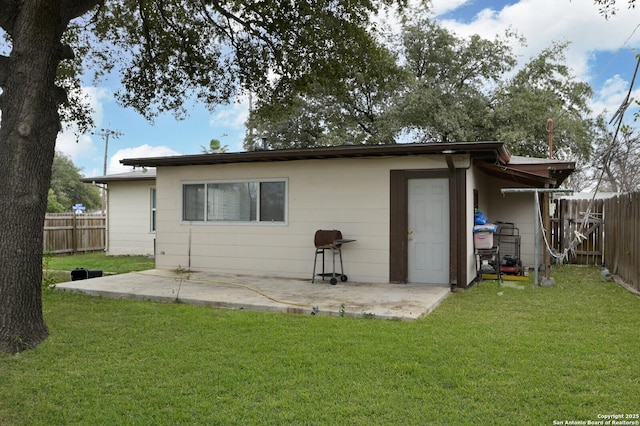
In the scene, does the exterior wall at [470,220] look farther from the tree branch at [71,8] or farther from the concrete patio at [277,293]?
the tree branch at [71,8]

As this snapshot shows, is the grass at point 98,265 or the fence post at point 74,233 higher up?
the fence post at point 74,233

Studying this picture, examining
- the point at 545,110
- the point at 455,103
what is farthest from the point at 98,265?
the point at 545,110

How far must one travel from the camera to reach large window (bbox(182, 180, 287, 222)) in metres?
9.27

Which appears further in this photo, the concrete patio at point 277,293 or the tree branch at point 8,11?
the concrete patio at point 277,293

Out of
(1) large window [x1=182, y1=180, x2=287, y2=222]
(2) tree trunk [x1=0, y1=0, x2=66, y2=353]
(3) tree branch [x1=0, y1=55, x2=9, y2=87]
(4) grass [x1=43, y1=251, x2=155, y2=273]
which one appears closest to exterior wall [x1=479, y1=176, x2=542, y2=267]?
(1) large window [x1=182, y1=180, x2=287, y2=222]

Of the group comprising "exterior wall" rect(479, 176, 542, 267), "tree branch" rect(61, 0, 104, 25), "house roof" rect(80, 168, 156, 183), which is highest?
"tree branch" rect(61, 0, 104, 25)

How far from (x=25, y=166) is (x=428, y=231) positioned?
5.88m

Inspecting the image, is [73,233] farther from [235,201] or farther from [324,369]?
[324,369]

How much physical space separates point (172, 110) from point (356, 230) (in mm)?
4835

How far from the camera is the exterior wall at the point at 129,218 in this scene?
14.9m

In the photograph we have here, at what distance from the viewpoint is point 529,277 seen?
9.38 m

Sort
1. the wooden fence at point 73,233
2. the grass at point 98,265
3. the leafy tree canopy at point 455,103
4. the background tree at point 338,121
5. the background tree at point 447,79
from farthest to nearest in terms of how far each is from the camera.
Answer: the background tree at point 338,121, the background tree at point 447,79, the leafy tree canopy at point 455,103, the wooden fence at point 73,233, the grass at point 98,265

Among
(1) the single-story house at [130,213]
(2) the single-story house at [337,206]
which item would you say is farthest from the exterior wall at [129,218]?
(2) the single-story house at [337,206]

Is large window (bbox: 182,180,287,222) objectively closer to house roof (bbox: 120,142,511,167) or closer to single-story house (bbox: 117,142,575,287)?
single-story house (bbox: 117,142,575,287)
